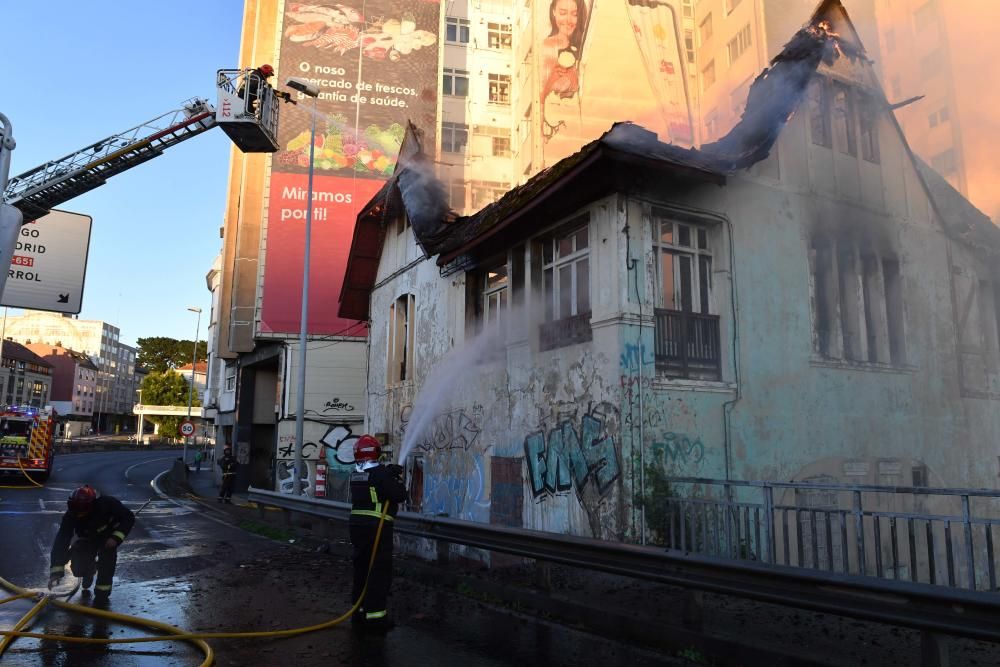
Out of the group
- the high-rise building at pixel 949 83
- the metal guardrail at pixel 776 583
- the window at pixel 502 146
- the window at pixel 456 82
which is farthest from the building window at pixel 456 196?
the window at pixel 456 82

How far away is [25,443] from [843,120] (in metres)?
29.8

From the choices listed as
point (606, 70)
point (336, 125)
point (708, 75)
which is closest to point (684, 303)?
point (708, 75)

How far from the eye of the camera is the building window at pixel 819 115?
465 inches

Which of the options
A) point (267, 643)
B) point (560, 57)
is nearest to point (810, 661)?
point (267, 643)

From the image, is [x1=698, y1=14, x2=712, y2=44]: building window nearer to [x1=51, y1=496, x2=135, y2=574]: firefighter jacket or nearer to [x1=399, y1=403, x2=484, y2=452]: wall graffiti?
[x1=399, y1=403, x2=484, y2=452]: wall graffiti

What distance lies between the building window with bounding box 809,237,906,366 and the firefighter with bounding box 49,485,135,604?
33.0 ft

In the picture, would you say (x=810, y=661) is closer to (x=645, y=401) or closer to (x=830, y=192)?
(x=645, y=401)

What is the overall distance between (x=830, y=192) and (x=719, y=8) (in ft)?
57.4

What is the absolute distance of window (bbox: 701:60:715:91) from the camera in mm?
24891

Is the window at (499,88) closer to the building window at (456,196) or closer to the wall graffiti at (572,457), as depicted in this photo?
the building window at (456,196)

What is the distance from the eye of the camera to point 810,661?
4.54 metres

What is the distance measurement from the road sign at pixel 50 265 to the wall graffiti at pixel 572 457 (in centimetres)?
628

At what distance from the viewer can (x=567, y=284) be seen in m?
10.8

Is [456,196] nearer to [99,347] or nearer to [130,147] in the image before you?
[130,147]
